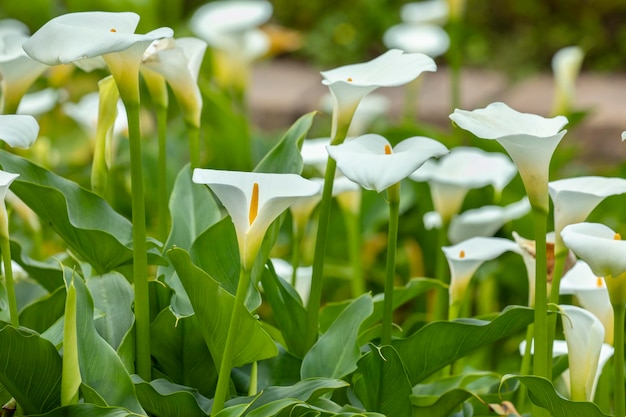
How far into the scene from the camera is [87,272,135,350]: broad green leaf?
3.09 ft

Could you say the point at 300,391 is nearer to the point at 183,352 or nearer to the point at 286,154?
the point at 183,352

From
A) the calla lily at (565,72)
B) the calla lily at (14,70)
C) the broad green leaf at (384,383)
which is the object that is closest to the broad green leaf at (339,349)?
the broad green leaf at (384,383)

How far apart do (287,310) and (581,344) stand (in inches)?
11.5

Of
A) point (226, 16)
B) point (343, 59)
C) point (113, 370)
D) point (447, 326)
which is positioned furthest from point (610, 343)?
point (343, 59)

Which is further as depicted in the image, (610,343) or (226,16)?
(226,16)

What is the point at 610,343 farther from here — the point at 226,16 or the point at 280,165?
the point at 226,16

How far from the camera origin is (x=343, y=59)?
14.3ft

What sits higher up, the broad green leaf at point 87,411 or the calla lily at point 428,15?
the calla lily at point 428,15

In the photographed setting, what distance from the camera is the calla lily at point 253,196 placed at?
755 millimetres

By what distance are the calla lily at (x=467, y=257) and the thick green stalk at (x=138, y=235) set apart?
0.34m

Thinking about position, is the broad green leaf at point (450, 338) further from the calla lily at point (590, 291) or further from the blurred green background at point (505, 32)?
the blurred green background at point (505, 32)

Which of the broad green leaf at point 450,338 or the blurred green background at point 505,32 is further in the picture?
the blurred green background at point 505,32

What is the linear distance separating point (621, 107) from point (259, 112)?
1.29 metres

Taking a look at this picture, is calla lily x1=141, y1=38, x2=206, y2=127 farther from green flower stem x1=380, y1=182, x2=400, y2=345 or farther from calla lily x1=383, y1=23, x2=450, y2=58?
calla lily x1=383, y1=23, x2=450, y2=58
